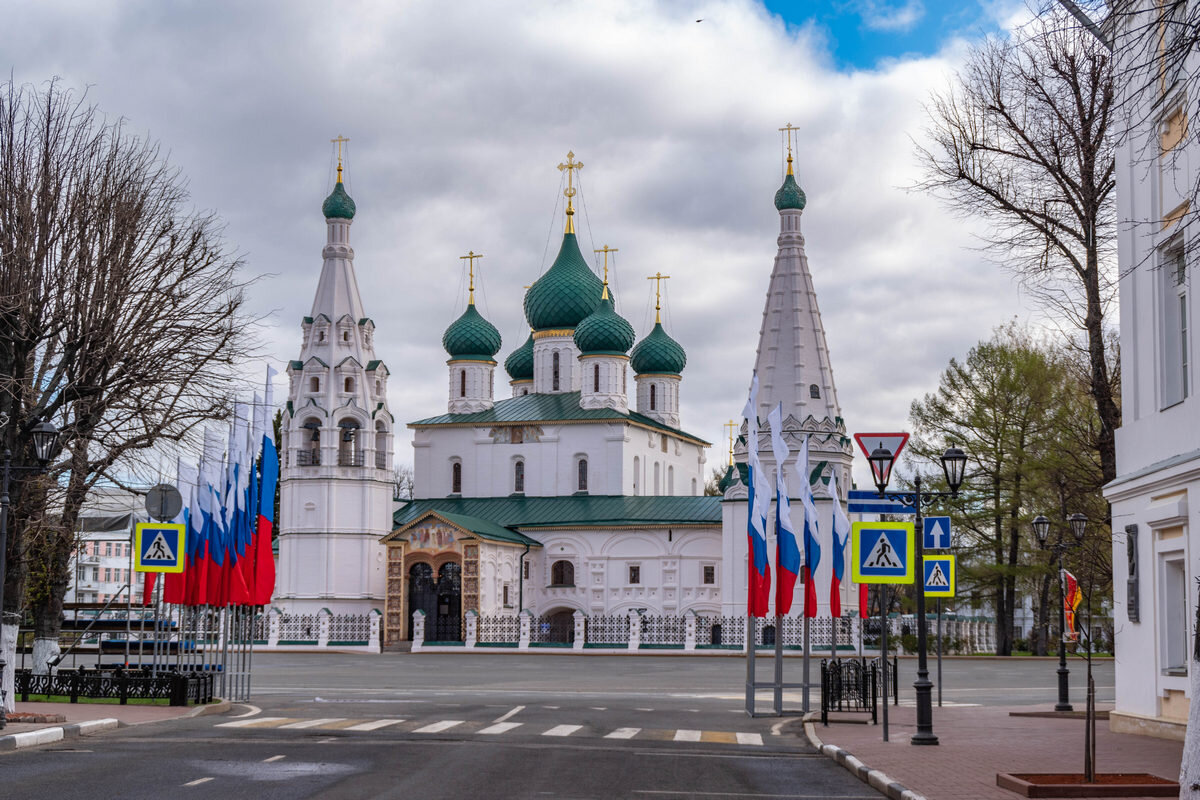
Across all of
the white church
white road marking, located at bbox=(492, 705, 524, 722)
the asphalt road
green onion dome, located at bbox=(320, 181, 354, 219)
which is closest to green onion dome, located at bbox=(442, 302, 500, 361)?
the white church

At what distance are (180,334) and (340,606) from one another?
4397 cm

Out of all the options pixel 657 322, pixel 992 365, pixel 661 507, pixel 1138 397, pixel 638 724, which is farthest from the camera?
pixel 657 322

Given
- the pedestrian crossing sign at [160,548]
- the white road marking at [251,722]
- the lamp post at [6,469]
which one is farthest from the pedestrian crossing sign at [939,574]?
the lamp post at [6,469]

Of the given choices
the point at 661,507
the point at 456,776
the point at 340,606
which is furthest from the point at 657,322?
the point at 456,776

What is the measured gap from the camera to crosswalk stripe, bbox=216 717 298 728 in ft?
63.0

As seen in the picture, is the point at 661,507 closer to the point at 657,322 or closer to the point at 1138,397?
the point at 657,322

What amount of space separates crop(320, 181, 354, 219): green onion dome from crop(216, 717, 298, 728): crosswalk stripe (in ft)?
157

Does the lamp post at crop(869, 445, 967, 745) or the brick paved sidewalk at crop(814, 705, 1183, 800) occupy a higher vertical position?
the lamp post at crop(869, 445, 967, 745)

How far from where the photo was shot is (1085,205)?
22.5m

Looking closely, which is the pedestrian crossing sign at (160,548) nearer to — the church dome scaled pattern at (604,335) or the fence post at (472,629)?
the fence post at (472,629)

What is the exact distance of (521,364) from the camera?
3162 inches

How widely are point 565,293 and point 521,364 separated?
6035 mm

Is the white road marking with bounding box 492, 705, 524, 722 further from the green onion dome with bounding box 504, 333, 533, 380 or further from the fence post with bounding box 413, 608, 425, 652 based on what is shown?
the green onion dome with bounding box 504, 333, 533, 380

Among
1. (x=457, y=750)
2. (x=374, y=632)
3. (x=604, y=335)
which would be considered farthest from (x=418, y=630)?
(x=457, y=750)
